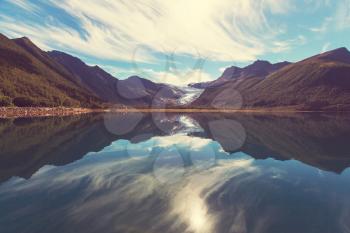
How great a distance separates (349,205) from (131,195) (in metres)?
16.2

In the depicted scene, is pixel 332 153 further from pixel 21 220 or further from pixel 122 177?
pixel 21 220

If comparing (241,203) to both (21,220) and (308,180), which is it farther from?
(21,220)

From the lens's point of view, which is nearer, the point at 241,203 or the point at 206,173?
the point at 241,203

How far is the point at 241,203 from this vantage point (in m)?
22.1

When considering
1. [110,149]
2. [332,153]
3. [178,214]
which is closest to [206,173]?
[178,214]

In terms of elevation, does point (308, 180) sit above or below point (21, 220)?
above

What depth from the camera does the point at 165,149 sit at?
48438mm

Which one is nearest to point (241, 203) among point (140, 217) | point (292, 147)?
point (140, 217)

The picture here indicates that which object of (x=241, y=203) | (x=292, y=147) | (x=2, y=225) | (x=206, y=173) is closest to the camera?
(x=2, y=225)

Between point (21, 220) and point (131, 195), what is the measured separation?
773 cm

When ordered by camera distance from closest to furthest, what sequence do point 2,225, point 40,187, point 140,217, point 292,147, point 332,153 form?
point 2,225 < point 140,217 < point 40,187 < point 332,153 < point 292,147

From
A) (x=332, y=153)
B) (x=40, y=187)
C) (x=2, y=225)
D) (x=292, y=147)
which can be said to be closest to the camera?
(x=2, y=225)

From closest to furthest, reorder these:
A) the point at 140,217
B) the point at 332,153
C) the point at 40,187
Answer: the point at 140,217, the point at 40,187, the point at 332,153

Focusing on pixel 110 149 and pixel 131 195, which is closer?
pixel 131 195
